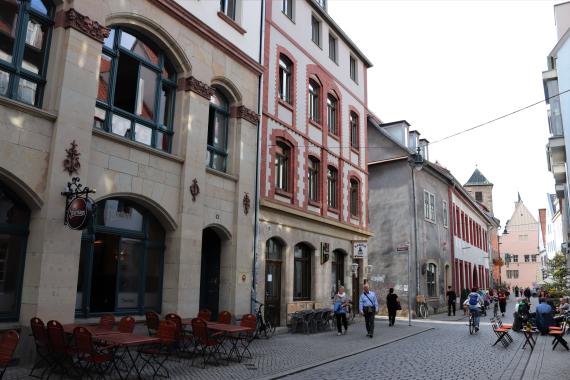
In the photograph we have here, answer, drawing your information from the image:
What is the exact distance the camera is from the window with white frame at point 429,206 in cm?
2944

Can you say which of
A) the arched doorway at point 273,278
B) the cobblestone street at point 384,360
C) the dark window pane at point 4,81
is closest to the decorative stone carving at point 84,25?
the dark window pane at point 4,81

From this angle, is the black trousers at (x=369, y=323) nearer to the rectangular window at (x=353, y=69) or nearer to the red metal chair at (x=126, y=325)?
the red metal chair at (x=126, y=325)

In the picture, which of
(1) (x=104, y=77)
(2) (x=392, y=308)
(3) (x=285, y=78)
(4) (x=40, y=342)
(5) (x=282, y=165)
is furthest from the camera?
(2) (x=392, y=308)

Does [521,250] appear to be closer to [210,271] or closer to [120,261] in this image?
[210,271]

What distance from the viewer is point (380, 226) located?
27828mm

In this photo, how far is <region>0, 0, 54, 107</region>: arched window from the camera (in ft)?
29.7

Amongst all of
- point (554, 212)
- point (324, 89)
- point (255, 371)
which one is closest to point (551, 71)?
point (324, 89)

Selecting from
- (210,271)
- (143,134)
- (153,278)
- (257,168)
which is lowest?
(153,278)

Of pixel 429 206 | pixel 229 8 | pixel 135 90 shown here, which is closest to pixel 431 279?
pixel 429 206

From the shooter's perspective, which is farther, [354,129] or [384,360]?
[354,129]

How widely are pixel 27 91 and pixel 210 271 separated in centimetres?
713

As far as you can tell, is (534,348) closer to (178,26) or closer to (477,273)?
(178,26)

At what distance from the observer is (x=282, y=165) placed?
17.7m

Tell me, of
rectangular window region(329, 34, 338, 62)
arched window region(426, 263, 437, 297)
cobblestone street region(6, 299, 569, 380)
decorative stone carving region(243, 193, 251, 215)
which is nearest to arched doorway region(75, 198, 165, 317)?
cobblestone street region(6, 299, 569, 380)
